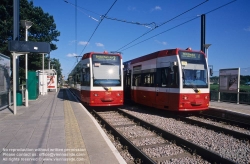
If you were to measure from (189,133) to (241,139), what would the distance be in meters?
1.68

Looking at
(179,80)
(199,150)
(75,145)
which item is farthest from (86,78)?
(199,150)

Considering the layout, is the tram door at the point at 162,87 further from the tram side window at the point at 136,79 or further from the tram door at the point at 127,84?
the tram door at the point at 127,84

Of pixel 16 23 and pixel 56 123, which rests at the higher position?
pixel 16 23

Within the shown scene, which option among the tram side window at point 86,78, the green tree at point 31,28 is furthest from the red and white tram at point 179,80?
the green tree at point 31,28

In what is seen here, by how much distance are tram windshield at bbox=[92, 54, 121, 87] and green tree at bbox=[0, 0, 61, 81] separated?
22179 mm

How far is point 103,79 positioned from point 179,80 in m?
4.63

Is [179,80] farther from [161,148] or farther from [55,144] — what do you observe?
[55,144]

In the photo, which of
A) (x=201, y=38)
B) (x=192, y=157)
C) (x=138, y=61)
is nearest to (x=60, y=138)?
(x=192, y=157)

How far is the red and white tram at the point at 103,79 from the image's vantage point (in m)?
11.6

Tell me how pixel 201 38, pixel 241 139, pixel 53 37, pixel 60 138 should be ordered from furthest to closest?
pixel 53 37 < pixel 201 38 < pixel 241 139 < pixel 60 138

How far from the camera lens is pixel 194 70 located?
9.86 metres

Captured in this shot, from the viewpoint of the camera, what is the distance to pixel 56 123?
25.2ft

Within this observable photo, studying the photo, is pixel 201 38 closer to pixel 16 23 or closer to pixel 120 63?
pixel 120 63

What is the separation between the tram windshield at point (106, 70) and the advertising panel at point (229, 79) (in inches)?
353
